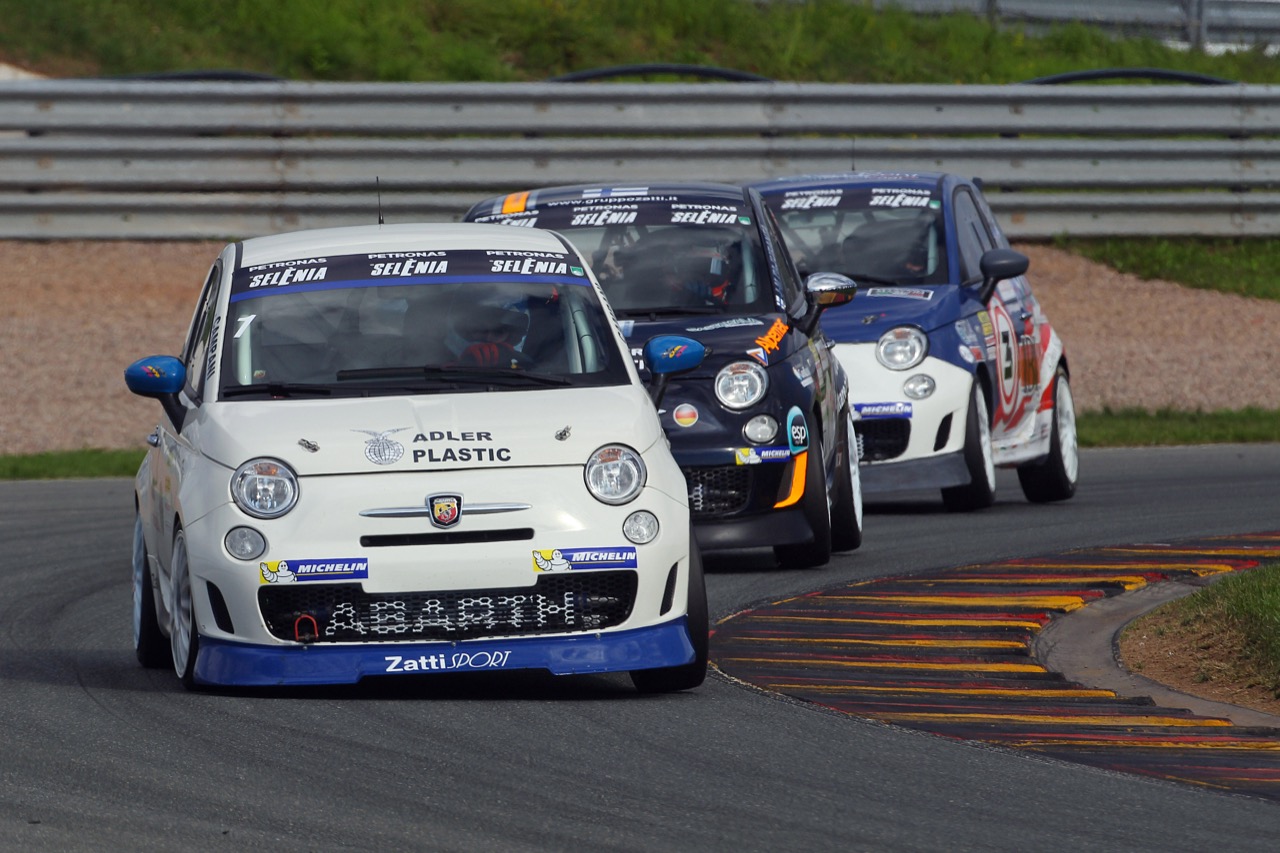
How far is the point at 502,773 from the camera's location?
643 centimetres

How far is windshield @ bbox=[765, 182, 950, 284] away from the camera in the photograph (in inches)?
537

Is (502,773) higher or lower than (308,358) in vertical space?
lower

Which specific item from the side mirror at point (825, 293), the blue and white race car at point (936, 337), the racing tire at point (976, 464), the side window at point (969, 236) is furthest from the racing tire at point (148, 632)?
the side window at point (969, 236)

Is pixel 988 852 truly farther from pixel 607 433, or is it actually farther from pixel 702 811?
pixel 607 433

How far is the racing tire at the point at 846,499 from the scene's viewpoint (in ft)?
37.0

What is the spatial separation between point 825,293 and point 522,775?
206 inches

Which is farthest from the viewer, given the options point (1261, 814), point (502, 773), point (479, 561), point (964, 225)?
point (964, 225)

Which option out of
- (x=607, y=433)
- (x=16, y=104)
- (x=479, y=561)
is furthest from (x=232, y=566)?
(x=16, y=104)

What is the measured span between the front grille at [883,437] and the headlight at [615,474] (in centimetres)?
527

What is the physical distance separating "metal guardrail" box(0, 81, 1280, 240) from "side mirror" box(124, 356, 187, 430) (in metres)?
12.0

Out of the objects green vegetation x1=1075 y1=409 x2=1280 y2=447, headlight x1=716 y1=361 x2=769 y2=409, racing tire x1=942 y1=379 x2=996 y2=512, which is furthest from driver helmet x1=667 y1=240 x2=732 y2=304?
green vegetation x1=1075 y1=409 x2=1280 y2=447

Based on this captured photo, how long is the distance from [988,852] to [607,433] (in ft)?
8.10

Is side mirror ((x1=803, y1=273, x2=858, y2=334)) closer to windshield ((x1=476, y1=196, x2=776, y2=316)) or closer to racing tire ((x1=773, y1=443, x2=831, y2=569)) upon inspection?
windshield ((x1=476, y1=196, x2=776, y2=316))

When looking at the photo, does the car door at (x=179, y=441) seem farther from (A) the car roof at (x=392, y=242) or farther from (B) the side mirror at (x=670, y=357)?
(B) the side mirror at (x=670, y=357)
